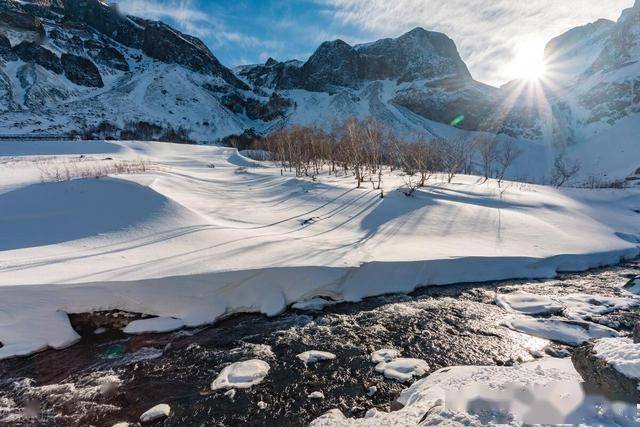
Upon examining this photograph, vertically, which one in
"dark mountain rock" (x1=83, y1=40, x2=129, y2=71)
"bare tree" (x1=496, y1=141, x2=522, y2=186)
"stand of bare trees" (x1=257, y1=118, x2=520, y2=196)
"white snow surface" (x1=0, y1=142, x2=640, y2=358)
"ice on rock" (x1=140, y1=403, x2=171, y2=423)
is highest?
"dark mountain rock" (x1=83, y1=40, x2=129, y2=71)

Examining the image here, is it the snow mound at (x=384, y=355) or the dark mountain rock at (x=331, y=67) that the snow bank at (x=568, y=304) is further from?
the dark mountain rock at (x=331, y=67)

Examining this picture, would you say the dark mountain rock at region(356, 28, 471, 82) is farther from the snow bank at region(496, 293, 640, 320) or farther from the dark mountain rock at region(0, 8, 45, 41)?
the snow bank at region(496, 293, 640, 320)

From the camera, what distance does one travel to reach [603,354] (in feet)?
13.1

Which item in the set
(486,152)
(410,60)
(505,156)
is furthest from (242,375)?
(410,60)

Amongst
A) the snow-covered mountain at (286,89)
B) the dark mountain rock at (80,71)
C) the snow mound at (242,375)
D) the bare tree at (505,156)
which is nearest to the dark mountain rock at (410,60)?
the snow-covered mountain at (286,89)

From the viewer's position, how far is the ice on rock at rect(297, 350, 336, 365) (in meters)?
5.83

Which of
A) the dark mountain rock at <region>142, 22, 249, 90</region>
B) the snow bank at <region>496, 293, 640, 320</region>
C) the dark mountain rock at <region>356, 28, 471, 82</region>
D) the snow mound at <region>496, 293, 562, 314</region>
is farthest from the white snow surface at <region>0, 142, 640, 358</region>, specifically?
the dark mountain rock at <region>356, 28, 471, 82</region>

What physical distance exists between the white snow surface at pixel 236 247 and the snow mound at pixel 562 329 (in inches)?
97.8

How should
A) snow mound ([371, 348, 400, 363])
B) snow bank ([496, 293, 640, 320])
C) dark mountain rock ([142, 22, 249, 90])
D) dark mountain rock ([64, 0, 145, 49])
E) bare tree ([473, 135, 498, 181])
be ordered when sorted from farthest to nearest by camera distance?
dark mountain rock ([64, 0, 145, 49])
dark mountain rock ([142, 22, 249, 90])
bare tree ([473, 135, 498, 181])
snow bank ([496, 293, 640, 320])
snow mound ([371, 348, 400, 363])

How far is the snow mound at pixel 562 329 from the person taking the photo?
632 cm

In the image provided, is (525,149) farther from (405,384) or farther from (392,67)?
(405,384)

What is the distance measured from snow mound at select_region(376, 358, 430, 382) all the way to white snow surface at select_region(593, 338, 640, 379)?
2.38 meters

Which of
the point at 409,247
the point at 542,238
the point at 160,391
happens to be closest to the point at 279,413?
the point at 160,391

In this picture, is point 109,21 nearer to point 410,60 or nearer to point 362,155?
point 410,60
